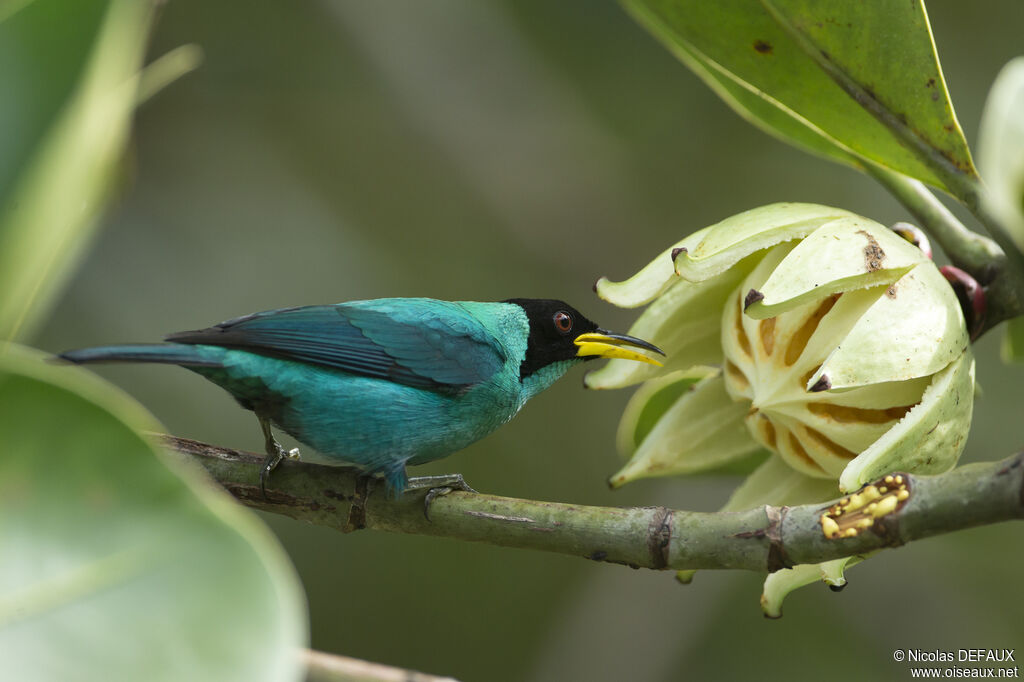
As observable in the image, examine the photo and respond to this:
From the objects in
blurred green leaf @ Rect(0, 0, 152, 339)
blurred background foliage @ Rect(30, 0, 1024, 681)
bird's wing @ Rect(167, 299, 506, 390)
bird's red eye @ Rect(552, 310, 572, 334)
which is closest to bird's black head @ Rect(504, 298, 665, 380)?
bird's red eye @ Rect(552, 310, 572, 334)

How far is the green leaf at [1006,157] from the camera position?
1.54 meters

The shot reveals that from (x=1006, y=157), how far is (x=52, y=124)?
4.58 feet

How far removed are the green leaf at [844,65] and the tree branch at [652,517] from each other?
74cm

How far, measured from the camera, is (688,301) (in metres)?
2.21

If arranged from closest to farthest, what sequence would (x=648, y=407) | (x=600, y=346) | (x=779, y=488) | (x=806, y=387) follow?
(x=806, y=387)
(x=779, y=488)
(x=648, y=407)
(x=600, y=346)

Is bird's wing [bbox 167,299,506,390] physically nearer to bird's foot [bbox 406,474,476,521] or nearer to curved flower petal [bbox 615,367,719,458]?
bird's foot [bbox 406,474,476,521]

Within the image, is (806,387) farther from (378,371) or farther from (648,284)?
(378,371)

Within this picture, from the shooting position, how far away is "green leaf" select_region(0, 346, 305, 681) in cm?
Result: 99

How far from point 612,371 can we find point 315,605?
158 inches

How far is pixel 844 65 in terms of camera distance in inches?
77.5

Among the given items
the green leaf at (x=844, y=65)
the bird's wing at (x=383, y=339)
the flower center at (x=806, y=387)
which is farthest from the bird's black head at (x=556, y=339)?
the green leaf at (x=844, y=65)

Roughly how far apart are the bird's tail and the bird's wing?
6cm

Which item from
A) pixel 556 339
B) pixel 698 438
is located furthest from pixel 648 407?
pixel 556 339

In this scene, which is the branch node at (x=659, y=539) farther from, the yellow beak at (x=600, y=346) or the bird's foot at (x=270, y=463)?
the yellow beak at (x=600, y=346)
